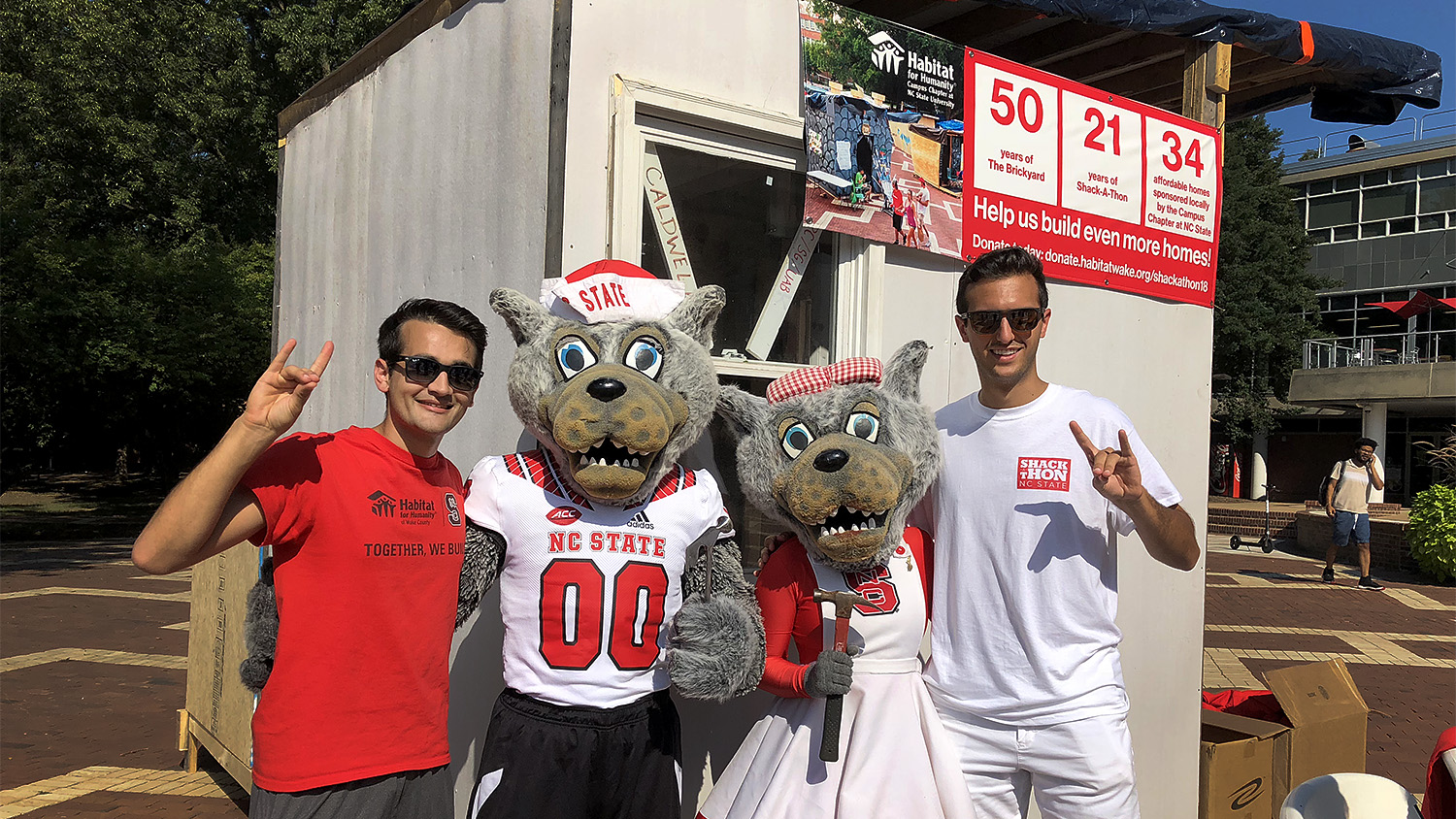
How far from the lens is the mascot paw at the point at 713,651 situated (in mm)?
A: 2619

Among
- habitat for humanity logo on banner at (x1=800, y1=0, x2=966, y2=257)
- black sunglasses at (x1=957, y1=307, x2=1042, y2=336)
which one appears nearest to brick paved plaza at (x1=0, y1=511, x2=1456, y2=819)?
habitat for humanity logo on banner at (x1=800, y1=0, x2=966, y2=257)

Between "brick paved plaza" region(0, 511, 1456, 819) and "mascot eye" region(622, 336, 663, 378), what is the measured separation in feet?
12.6

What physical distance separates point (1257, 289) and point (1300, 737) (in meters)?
28.4

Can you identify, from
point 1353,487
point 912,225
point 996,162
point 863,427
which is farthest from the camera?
point 1353,487

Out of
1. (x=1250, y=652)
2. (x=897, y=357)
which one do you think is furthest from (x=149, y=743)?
(x=1250, y=652)

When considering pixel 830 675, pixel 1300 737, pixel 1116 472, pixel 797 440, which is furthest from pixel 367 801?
pixel 1300 737

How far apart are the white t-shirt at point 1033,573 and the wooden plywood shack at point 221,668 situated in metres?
3.15

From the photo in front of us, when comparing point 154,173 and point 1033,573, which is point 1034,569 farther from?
point 154,173

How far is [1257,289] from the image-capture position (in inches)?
1157

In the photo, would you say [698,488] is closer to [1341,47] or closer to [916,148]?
[916,148]

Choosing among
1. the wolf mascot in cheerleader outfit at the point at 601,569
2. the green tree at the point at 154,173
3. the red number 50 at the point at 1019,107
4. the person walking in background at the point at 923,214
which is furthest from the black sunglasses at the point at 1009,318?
the green tree at the point at 154,173

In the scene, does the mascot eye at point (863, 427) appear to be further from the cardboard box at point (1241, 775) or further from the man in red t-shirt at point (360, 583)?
the cardboard box at point (1241, 775)

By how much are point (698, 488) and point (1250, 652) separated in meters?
8.17

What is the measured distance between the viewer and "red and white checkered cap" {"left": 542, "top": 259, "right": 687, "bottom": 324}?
9.68 ft
